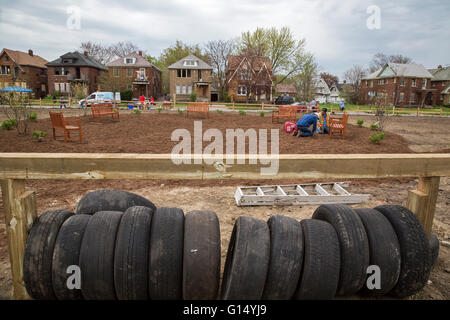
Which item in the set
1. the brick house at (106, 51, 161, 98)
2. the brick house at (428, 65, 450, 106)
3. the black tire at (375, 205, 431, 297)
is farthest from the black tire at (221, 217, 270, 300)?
the brick house at (428, 65, 450, 106)

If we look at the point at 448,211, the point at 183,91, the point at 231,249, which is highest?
the point at 183,91

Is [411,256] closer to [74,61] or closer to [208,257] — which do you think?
[208,257]

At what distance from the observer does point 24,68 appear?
51.7 metres

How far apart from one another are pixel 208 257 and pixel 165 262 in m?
0.31

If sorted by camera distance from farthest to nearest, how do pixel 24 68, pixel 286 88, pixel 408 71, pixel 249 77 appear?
pixel 286 88
pixel 408 71
pixel 24 68
pixel 249 77

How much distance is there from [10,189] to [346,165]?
256 centimetres

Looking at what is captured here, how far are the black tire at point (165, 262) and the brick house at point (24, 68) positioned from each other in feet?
190

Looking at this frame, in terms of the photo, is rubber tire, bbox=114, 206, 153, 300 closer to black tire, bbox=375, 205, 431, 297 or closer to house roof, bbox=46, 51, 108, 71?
black tire, bbox=375, 205, 431, 297

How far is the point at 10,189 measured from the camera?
7.17 feet

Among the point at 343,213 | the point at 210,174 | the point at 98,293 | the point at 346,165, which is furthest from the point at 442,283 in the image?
the point at 98,293

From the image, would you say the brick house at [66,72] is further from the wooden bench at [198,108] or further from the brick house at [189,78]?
the wooden bench at [198,108]

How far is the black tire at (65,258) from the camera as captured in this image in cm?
213

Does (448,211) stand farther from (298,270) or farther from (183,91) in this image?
(183,91)

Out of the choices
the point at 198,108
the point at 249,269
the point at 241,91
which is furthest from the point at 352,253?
the point at 241,91
